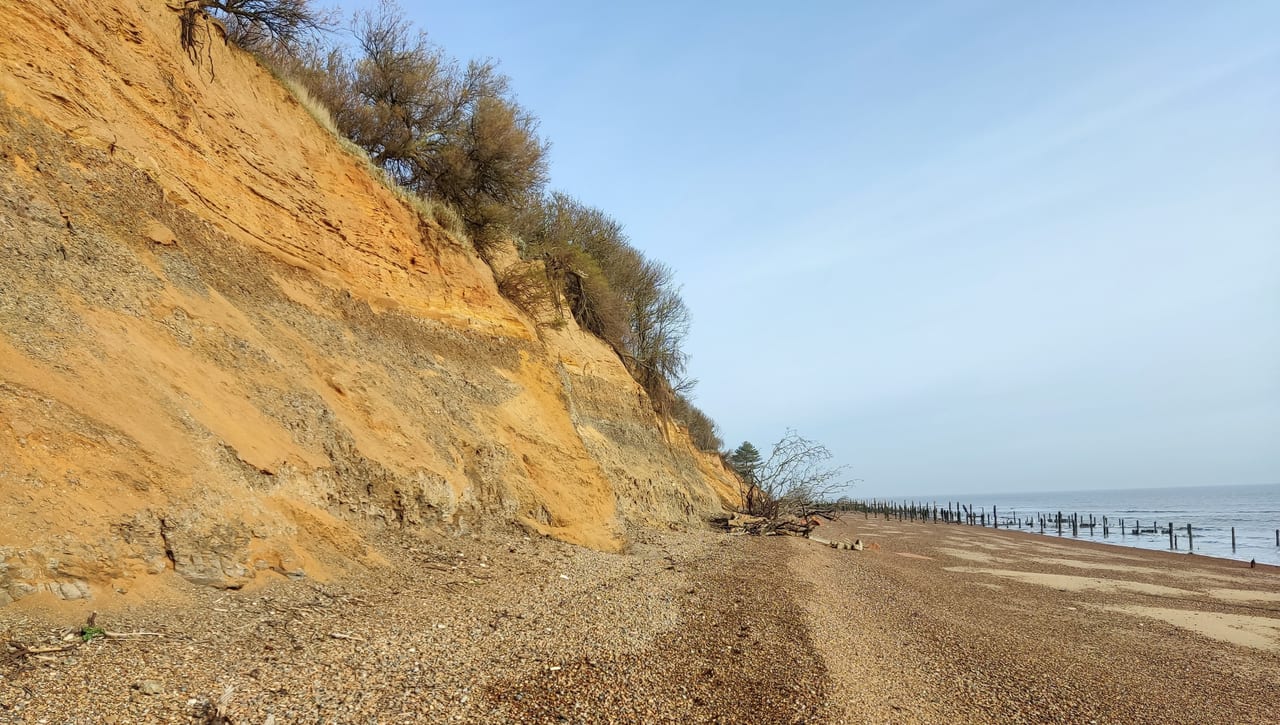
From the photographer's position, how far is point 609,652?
5.80 meters

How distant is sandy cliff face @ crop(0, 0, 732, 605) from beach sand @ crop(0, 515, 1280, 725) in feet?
1.89

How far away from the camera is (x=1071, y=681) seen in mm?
6777

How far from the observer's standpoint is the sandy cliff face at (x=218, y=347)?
5.24 metres

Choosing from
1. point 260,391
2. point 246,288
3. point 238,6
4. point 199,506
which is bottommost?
point 199,506

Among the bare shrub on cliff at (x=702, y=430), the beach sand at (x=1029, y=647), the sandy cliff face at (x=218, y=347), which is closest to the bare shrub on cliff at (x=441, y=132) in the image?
the sandy cliff face at (x=218, y=347)

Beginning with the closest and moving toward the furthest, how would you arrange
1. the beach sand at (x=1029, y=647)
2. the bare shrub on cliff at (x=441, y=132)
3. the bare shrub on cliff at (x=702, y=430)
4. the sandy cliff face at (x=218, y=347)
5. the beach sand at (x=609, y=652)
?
the beach sand at (x=609, y=652), the sandy cliff face at (x=218, y=347), the beach sand at (x=1029, y=647), the bare shrub on cliff at (x=441, y=132), the bare shrub on cliff at (x=702, y=430)

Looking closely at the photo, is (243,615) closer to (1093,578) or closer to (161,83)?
(161,83)

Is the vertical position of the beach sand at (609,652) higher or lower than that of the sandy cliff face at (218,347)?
lower

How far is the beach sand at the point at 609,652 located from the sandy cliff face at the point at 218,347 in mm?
578

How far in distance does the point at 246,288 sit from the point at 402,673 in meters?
6.29

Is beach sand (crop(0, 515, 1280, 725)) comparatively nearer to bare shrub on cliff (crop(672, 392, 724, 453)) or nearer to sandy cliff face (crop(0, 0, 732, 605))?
sandy cliff face (crop(0, 0, 732, 605))

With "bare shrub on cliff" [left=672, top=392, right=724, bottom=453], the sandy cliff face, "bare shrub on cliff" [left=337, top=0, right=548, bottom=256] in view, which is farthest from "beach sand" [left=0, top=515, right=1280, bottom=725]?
"bare shrub on cliff" [left=672, top=392, right=724, bottom=453]

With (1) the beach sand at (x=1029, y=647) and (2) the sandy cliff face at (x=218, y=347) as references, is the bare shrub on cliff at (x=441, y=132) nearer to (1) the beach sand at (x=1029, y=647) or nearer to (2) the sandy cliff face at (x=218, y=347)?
(2) the sandy cliff face at (x=218, y=347)

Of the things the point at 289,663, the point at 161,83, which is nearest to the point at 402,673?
the point at 289,663
